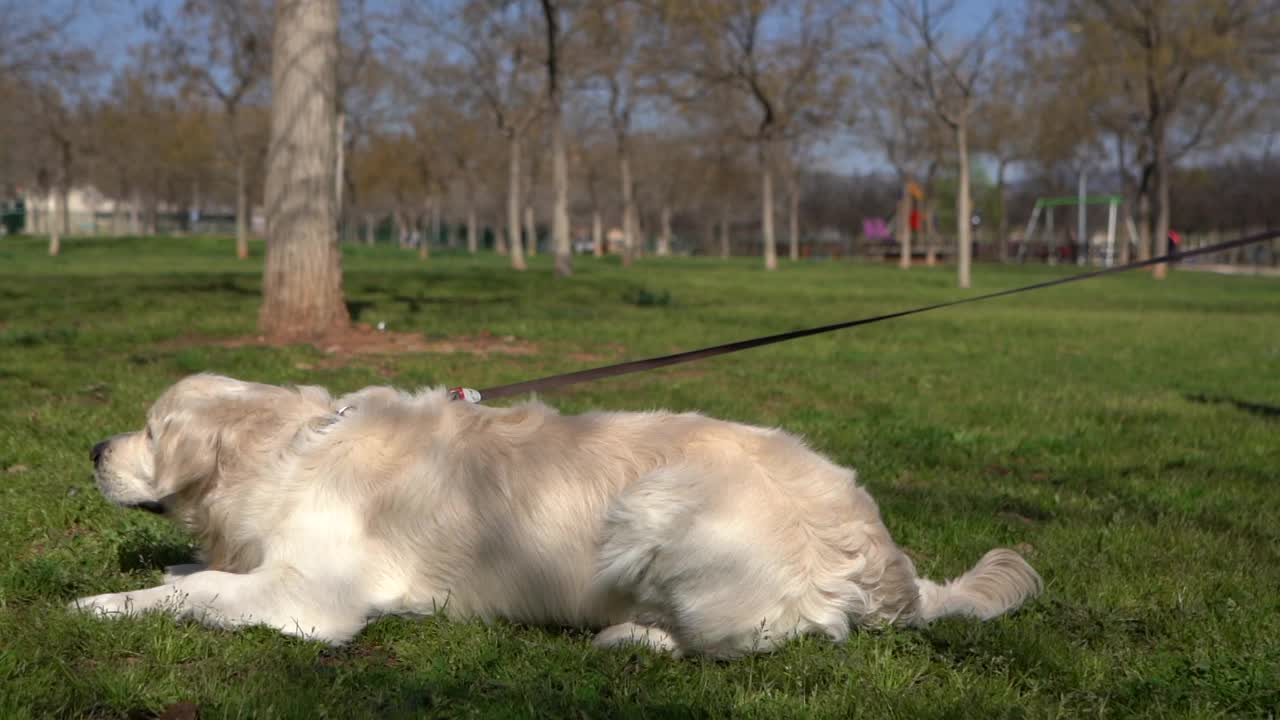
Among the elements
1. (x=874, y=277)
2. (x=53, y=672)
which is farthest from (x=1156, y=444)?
(x=874, y=277)

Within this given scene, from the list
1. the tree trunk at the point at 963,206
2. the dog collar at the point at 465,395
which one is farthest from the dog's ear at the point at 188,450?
the tree trunk at the point at 963,206

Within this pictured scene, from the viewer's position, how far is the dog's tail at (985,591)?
3.95m

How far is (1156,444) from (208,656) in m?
6.78

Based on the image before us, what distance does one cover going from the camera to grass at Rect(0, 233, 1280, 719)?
10.9 ft

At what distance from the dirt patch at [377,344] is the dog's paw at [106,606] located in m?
6.95

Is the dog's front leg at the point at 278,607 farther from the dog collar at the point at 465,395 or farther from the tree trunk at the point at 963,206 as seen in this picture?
the tree trunk at the point at 963,206

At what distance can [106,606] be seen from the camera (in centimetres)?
380

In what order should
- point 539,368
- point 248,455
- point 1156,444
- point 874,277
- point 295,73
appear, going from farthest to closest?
point 874,277, point 295,73, point 539,368, point 1156,444, point 248,455

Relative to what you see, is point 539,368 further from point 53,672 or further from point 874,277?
point 874,277

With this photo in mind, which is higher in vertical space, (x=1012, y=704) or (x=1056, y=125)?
(x=1056, y=125)

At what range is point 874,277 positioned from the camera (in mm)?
37562

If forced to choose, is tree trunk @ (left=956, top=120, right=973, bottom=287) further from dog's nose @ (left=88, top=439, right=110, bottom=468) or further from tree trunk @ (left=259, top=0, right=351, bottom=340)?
dog's nose @ (left=88, top=439, right=110, bottom=468)

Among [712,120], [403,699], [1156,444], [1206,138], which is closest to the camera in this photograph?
[403,699]

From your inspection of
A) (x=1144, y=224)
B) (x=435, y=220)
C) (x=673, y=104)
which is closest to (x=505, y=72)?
(x=673, y=104)
